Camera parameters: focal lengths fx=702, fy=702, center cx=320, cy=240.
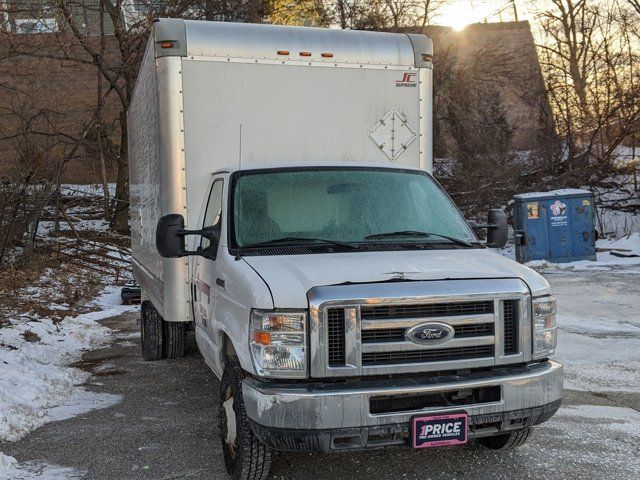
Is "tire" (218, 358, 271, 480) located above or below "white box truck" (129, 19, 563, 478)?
below

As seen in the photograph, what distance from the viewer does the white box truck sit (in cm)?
384

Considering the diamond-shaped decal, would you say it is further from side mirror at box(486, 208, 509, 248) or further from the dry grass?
the dry grass

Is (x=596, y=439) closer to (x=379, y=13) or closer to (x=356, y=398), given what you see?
(x=356, y=398)

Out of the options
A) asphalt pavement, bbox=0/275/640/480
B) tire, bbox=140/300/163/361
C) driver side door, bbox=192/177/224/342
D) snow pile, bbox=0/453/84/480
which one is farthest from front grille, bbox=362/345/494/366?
tire, bbox=140/300/163/361

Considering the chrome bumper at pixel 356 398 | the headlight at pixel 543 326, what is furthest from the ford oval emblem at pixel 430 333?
the headlight at pixel 543 326

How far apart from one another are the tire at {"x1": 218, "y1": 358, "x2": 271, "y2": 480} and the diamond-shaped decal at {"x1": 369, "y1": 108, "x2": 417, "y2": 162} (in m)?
2.76

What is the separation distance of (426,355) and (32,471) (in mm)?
2796

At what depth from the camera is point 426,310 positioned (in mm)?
3930

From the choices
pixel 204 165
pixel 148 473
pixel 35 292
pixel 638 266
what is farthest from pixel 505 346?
pixel 638 266

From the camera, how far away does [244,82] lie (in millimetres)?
6027

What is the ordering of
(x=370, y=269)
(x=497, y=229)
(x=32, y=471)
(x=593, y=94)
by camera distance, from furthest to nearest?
(x=593, y=94)
(x=497, y=229)
(x=32, y=471)
(x=370, y=269)

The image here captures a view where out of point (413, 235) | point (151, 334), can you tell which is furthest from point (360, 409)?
point (151, 334)

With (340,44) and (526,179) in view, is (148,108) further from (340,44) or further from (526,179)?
(526,179)

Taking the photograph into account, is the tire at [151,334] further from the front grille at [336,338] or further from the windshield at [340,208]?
the front grille at [336,338]
